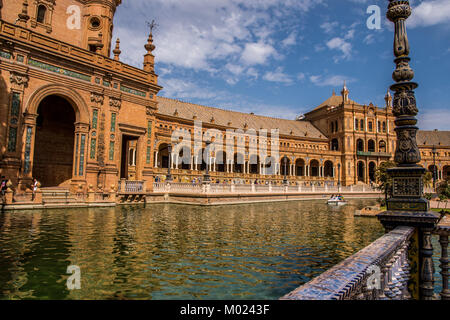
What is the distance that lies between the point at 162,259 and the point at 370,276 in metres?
4.80

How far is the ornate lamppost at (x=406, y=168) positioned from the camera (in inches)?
182

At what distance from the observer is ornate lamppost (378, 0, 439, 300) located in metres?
4.62

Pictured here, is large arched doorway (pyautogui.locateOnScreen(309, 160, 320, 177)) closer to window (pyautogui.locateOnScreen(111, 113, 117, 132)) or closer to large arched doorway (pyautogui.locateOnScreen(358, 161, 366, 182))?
large arched doorway (pyautogui.locateOnScreen(358, 161, 366, 182))

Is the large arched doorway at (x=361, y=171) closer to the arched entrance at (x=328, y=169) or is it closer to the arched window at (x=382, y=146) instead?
the arched window at (x=382, y=146)

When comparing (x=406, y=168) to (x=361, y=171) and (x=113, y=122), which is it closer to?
(x=113, y=122)

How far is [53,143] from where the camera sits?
23.0 metres

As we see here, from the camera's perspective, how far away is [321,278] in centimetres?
254

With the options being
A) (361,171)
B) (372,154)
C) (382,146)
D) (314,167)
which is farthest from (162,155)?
(382,146)

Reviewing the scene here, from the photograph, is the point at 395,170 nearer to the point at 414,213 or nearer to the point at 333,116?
the point at 414,213

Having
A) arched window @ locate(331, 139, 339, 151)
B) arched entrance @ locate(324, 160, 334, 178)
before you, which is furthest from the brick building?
arched window @ locate(331, 139, 339, 151)

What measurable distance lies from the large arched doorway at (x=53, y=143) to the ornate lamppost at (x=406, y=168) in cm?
2358

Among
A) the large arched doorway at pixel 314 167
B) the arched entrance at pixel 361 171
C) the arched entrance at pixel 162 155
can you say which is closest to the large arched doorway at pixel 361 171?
the arched entrance at pixel 361 171

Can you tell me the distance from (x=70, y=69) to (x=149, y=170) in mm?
9326
